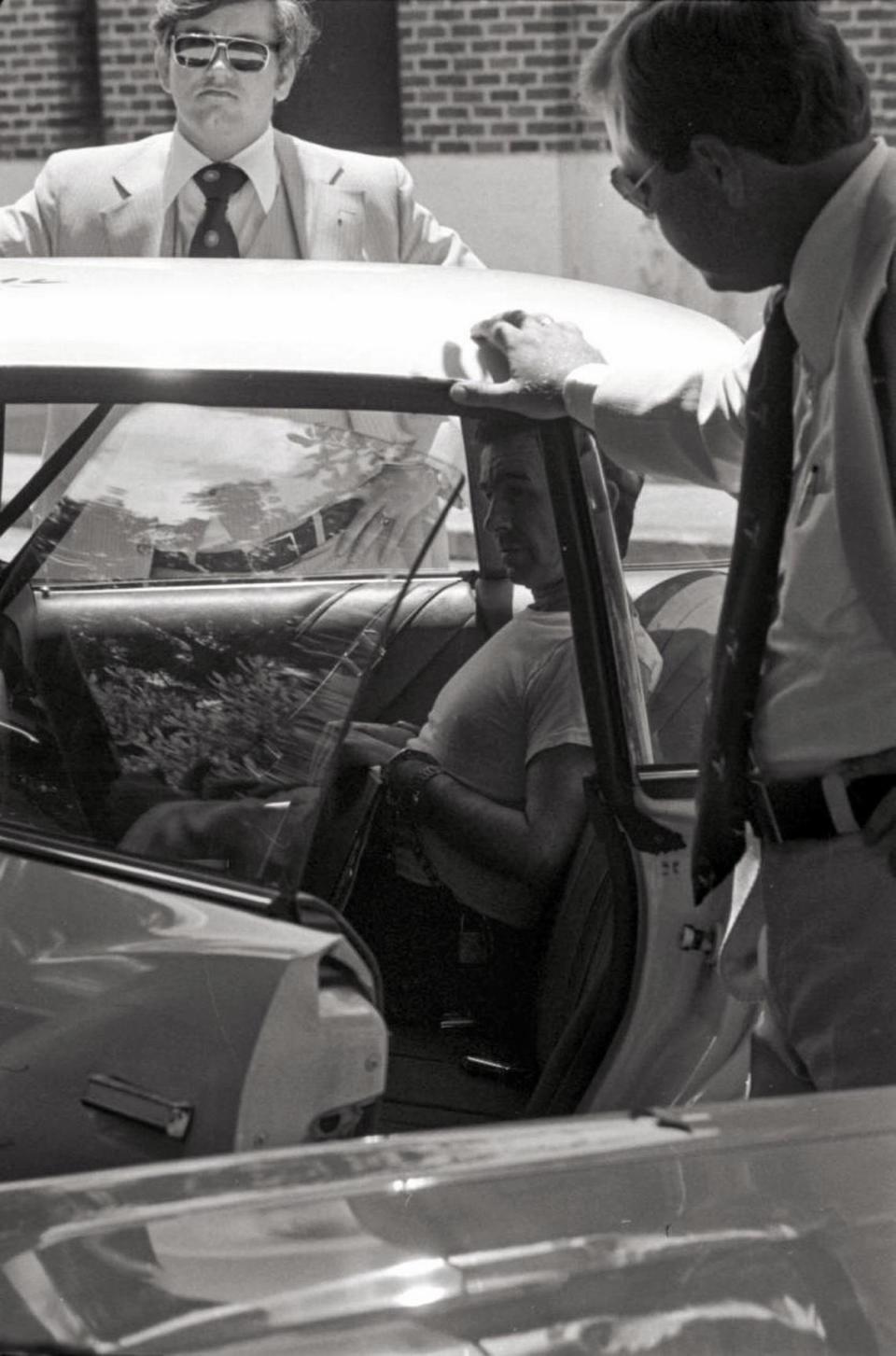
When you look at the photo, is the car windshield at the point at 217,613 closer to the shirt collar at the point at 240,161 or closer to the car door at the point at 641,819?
the car door at the point at 641,819

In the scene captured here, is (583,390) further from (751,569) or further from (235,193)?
(235,193)

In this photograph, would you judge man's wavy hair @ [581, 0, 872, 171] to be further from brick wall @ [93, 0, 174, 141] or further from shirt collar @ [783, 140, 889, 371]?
brick wall @ [93, 0, 174, 141]

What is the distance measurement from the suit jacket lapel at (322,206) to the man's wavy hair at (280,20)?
16cm

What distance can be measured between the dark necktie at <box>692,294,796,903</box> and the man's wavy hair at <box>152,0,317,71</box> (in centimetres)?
102

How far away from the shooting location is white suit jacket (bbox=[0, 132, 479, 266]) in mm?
3006

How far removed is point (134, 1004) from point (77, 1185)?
1.71 ft

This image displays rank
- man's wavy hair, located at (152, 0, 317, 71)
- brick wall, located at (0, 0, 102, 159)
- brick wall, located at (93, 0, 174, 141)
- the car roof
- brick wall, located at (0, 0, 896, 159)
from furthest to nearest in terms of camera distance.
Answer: brick wall, located at (0, 0, 102, 159) → brick wall, located at (0, 0, 896, 159) → brick wall, located at (93, 0, 174, 141) → man's wavy hair, located at (152, 0, 317, 71) → the car roof

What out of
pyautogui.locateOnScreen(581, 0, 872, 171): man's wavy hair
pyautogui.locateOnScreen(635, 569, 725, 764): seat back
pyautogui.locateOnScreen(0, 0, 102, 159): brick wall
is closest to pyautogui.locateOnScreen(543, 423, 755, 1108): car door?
pyautogui.locateOnScreen(635, 569, 725, 764): seat back

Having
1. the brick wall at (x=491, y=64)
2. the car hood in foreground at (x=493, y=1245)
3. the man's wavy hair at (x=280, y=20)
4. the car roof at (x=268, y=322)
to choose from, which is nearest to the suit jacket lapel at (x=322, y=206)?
the man's wavy hair at (x=280, y=20)

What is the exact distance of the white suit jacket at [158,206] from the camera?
3.01 m

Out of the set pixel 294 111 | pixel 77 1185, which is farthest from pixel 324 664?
pixel 294 111

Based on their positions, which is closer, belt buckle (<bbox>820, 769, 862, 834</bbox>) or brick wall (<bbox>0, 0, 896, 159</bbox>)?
belt buckle (<bbox>820, 769, 862, 834</bbox>)

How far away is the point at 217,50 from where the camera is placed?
276 cm

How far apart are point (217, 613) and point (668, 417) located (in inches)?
23.9
